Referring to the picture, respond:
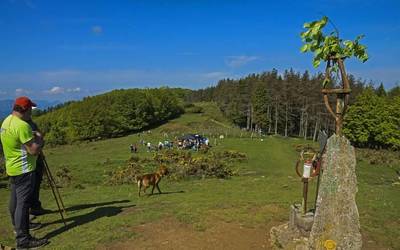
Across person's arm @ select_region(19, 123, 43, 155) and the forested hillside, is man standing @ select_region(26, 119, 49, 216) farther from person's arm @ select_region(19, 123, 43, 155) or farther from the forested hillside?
the forested hillside

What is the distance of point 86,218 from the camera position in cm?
1057

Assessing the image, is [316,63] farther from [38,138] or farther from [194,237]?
[38,138]

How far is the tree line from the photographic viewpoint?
83569mm

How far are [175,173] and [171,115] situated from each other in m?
95.7

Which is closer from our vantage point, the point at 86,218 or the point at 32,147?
the point at 32,147

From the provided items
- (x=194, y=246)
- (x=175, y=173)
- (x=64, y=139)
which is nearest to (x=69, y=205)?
(x=194, y=246)

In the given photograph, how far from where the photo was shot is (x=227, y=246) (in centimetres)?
855

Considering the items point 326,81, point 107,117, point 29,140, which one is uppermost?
point 326,81

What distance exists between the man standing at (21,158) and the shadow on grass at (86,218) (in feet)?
3.41

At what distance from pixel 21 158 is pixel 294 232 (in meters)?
6.06

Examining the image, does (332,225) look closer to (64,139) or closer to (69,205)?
(69,205)

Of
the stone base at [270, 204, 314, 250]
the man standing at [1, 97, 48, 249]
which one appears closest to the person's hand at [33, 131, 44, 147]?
the man standing at [1, 97, 48, 249]

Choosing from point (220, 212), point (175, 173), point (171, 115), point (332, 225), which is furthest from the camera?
point (171, 115)

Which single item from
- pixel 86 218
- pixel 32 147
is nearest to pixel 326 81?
pixel 32 147
